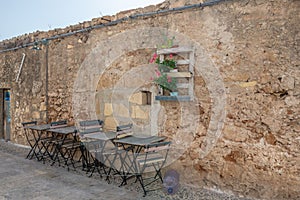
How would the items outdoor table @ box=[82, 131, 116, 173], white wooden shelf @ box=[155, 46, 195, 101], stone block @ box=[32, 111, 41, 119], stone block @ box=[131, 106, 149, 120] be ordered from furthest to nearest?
stone block @ box=[32, 111, 41, 119]
stone block @ box=[131, 106, 149, 120]
outdoor table @ box=[82, 131, 116, 173]
white wooden shelf @ box=[155, 46, 195, 101]

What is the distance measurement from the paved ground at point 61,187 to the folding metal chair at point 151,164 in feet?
0.54

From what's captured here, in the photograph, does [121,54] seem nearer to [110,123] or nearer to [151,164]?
[110,123]

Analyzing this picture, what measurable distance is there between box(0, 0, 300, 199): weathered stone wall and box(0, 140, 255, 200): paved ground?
44cm

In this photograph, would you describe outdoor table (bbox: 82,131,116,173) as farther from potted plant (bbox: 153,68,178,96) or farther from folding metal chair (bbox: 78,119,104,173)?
potted plant (bbox: 153,68,178,96)

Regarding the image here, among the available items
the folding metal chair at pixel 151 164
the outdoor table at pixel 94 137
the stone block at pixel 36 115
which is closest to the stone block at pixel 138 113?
A: the outdoor table at pixel 94 137

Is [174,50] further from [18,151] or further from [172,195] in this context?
[18,151]

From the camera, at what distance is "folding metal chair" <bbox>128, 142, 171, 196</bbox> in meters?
3.41

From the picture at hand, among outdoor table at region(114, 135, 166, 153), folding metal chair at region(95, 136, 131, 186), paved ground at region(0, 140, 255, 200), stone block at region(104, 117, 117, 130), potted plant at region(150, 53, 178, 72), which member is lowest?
paved ground at region(0, 140, 255, 200)

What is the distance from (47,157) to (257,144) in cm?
390

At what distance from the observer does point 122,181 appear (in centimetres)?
393

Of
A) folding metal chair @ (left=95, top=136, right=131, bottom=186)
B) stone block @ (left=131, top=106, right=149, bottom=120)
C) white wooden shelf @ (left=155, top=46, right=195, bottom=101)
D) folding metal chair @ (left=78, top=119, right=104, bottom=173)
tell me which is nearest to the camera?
white wooden shelf @ (left=155, top=46, right=195, bottom=101)

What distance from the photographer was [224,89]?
344cm

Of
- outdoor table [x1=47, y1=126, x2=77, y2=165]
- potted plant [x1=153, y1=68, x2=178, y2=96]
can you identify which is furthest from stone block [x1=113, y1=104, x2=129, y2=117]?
potted plant [x1=153, y1=68, x2=178, y2=96]

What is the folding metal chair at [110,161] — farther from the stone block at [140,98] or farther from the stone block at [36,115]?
the stone block at [36,115]
